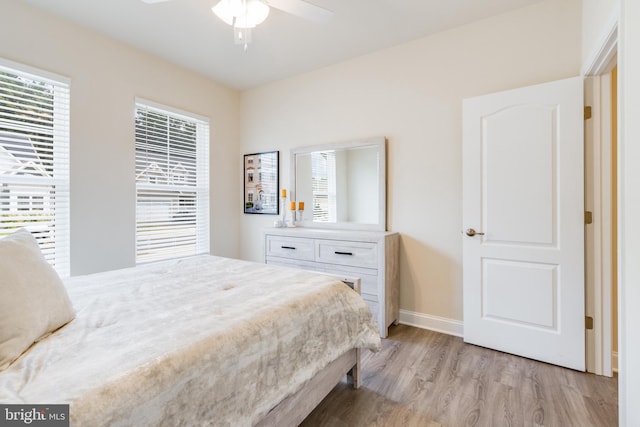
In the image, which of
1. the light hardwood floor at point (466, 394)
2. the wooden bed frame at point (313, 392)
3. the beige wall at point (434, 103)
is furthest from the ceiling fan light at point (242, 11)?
the light hardwood floor at point (466, 394)

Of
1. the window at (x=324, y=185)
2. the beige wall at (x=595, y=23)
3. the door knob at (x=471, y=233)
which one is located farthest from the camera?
the window at (x=324, y=185)

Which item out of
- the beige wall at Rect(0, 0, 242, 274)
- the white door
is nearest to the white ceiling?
the beige wall at Rect(0, 0, 242, 274)

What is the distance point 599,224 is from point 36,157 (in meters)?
4.15

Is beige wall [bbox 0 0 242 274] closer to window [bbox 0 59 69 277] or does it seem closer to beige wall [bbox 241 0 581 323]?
window [bbox 0 59 69 277]

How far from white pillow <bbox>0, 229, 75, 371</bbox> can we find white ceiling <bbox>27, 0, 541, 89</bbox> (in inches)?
80.6

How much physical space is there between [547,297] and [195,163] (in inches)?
144

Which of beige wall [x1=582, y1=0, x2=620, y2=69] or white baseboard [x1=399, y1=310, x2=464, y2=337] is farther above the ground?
beige wall [x1=582, y1=0, x2=620, y2=69]

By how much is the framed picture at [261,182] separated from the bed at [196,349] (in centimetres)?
192

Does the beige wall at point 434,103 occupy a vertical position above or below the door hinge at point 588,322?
above

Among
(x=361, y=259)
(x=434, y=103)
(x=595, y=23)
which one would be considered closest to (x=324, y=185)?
(x=361, y=259)

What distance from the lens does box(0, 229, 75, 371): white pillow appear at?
0.92 meters

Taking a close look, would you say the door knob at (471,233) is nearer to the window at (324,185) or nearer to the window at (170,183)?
the window at (324,185)

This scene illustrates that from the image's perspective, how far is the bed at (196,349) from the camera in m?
0.79

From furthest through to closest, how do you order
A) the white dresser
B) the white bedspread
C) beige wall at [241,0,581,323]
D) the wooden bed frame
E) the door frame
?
the white dresser
beige wall at [241,0,581,323]
the door frame
the wooden bed frame
the white bedspread
